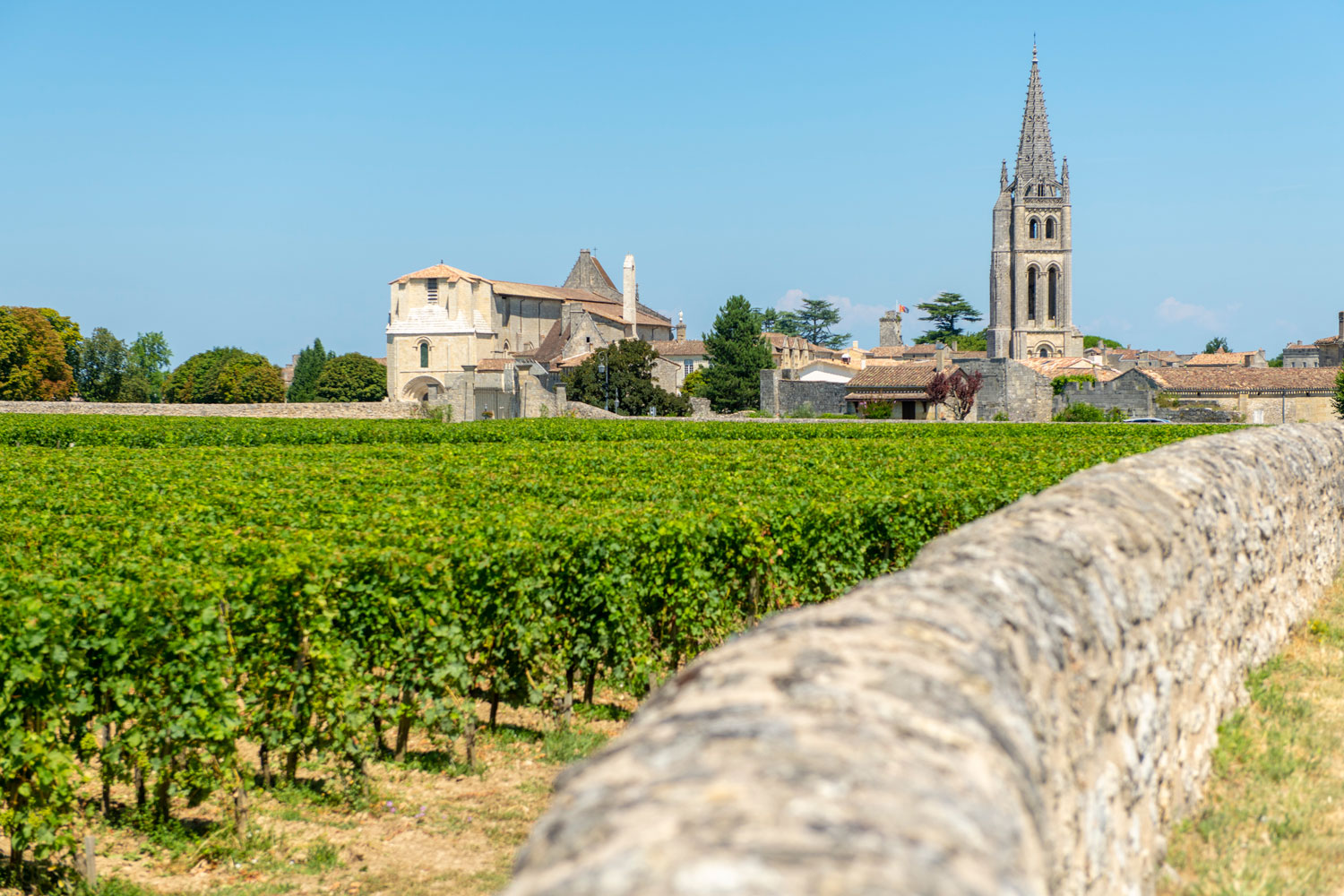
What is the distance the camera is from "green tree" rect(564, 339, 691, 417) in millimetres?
62125

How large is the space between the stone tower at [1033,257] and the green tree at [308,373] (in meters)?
61.0

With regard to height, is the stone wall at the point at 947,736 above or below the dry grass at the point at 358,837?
above

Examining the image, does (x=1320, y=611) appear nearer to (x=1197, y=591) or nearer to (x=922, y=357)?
(x=1197, y=591)

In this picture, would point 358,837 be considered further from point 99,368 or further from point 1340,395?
point 99,368

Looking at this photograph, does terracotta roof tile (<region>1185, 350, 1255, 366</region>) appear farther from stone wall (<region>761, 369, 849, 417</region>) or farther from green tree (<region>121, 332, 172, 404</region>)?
green tree (<region>121, 332, 172, 404</region>)

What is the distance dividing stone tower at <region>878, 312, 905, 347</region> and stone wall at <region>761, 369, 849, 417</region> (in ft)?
215

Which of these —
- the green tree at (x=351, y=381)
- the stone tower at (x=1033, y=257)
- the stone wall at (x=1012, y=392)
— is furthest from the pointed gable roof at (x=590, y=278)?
the stone wall at (x=1012, y=392)

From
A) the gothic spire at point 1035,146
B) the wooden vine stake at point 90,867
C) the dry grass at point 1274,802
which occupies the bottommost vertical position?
the wooden vine stake at point 90,867

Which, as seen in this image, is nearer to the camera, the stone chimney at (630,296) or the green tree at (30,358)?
the green tree at (30,358)

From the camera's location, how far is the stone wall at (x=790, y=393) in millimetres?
62906

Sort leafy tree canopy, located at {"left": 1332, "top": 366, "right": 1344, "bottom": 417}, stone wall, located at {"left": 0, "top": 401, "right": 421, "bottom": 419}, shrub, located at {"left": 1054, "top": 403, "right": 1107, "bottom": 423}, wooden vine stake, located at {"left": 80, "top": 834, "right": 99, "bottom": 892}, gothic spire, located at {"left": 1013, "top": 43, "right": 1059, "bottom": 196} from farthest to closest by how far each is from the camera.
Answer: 1. gothic spire, located at {"left": 1013, "top": 43, "right": 1059, "bottom": 196}
2. leafy tree canopy, located at {"left": 1332, "top": 366, "right": 1344, "bottom": 417}
3. shrub, located at {"left": 1054, "top": 403, "right": 1107, "bottom": 423}
4. stone wall, located at {"left": 0, "top": 401, "right": 421, "bottom": 419}
5. wooden vine stake, located at {"left": 80, "top": 834, "right": 99, "bottom": 892}

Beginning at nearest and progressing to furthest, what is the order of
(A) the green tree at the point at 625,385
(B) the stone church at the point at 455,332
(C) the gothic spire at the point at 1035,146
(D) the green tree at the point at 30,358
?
(A) the green tree at the point at 625,385
(D) the green tree at the point at 30,358
(B) the stone church at the point at 455,332
(C) the gothic spire at the point at 1035,146

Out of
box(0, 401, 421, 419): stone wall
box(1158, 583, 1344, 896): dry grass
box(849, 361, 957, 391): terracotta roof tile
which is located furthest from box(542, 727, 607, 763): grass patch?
box(849, 361, 957, 391): terracotta roof tile

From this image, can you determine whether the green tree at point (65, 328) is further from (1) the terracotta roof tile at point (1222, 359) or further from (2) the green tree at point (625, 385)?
(1) the terracotta roof tile at point (1222, 359)
